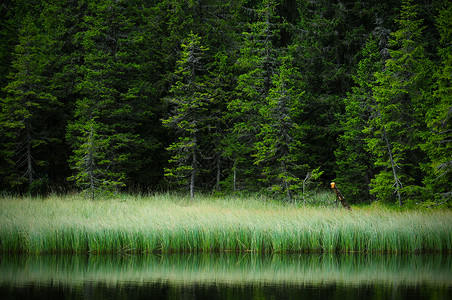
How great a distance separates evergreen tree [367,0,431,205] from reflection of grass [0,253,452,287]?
671 cm

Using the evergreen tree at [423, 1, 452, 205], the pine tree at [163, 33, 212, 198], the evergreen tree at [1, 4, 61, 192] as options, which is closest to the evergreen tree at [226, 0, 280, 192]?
the pine tree at [163, 33, 212, 198]

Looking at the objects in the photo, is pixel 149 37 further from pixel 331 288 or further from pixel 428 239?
pixel 331 288

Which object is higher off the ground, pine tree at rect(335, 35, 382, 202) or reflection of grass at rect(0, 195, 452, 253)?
pine tree at rect(335, 35, 382, 202)

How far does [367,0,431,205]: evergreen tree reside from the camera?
19.5 meters

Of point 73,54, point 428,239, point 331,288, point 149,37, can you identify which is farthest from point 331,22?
point 331,288

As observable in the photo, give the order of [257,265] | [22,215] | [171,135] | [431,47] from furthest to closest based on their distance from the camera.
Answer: [171,135], [431,47], [22,215], [257,265]

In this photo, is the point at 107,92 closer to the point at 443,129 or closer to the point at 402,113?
the point at 402,113

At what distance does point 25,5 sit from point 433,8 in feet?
76.1

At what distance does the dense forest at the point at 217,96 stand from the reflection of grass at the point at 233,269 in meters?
7.93

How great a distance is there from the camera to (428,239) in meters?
13.9

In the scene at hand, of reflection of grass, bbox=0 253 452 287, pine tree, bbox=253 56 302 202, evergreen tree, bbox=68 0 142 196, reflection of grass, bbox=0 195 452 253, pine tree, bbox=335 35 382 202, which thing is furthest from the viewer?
evergreen tree, bbox=68 0 142 196

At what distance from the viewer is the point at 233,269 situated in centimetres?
1138

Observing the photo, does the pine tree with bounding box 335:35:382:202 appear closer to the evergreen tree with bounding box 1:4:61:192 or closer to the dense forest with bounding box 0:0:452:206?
the dense forest with bounding box 0:0:452:206

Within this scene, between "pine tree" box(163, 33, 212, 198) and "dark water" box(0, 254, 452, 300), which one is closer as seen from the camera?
"dark water" box(0, 254, 452, 300)
